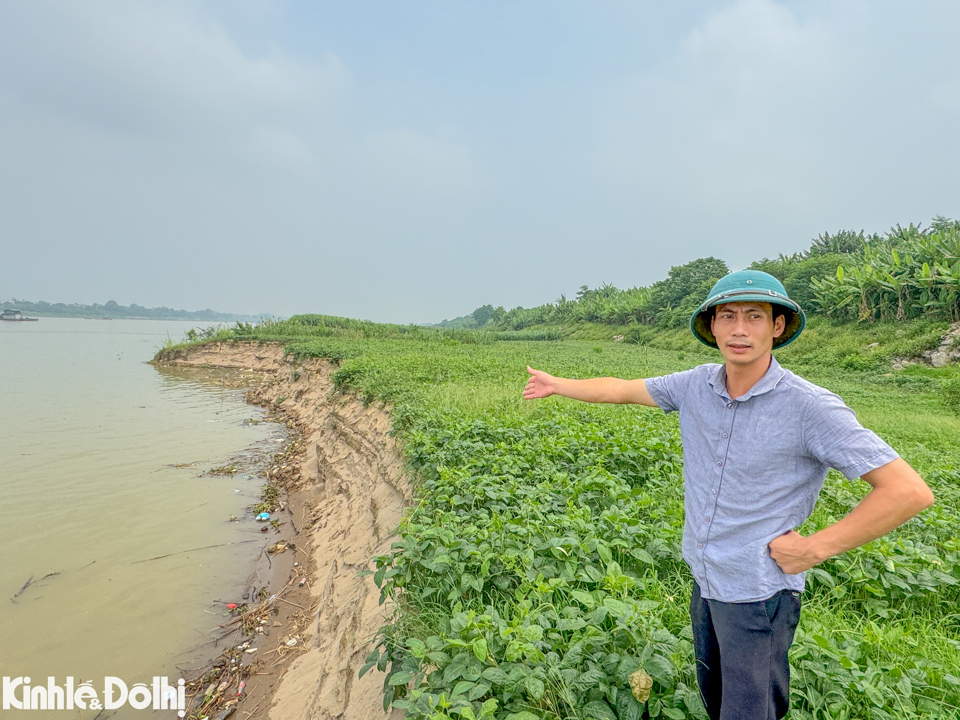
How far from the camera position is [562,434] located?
5.57 metres

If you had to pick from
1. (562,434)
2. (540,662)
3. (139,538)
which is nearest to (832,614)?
(540,662)

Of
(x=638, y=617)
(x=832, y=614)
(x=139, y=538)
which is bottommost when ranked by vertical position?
(x=139, y=538)

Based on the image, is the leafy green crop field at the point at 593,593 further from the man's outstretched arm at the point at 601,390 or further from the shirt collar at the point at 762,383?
the shirt collar at the point at 762,383

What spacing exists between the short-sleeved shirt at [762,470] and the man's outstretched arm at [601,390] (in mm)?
396

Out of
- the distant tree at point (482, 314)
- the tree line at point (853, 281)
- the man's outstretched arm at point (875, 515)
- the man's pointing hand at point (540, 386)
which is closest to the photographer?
the man's outstretched arm at point (875, 515)

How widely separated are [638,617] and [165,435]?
41.2 feet

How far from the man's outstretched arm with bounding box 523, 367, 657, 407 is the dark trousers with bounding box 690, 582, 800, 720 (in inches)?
33.0

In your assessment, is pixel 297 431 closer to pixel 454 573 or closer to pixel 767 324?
pixel 454 573

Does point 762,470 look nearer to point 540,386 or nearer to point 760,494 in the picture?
point 760,494

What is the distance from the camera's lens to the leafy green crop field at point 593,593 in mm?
1966

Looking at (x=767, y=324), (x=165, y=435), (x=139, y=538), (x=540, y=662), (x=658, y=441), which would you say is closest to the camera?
(x=767, y=324)

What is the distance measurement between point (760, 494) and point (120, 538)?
789 centimetres

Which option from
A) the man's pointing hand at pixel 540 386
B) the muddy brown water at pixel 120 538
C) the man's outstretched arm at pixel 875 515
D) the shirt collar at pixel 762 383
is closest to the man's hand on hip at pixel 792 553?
the man's outstretched arm at pixel 875 515

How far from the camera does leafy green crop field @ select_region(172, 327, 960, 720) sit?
197 cm
